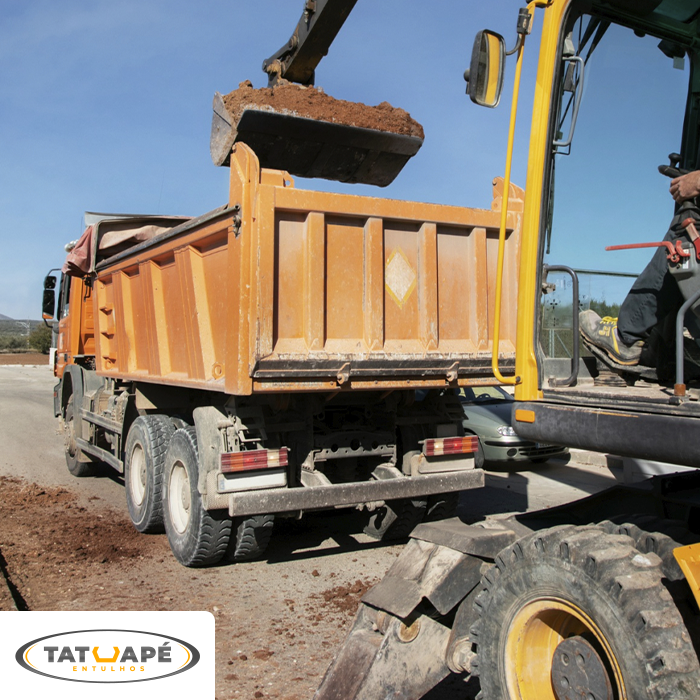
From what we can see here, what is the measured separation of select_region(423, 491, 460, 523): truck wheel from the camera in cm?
639

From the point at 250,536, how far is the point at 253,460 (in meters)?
0.83

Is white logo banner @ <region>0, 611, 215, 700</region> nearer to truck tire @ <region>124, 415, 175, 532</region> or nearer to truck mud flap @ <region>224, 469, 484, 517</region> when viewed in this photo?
truck mud flap @ <region>224, 469, 484, 517</region>

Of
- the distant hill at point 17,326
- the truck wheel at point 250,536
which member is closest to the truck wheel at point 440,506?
the truck wheel at point 250,536

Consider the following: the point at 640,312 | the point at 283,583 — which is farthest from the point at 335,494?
the point at 640,312

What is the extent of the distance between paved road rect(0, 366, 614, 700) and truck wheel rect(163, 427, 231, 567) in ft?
0.60

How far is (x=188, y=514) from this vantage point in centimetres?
577

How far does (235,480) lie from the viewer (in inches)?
203

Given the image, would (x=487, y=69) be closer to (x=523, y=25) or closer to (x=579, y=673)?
(x=523, y=25)

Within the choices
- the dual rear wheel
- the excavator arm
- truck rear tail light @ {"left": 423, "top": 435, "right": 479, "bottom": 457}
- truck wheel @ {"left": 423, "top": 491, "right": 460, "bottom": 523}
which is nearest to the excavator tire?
truck rear tail light @ {"left": 423, "top": 435, "right": 479, "bottom": 457}

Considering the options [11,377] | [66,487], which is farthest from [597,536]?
[11,377]

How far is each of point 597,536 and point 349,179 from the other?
5.57 m

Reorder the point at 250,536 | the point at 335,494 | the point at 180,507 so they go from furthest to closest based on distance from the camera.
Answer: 1. the point at 180,507
2. the point at 250,536
3. the point at 335,494

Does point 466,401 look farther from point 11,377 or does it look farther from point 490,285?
point 11,377

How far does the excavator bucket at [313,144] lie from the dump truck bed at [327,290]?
4.32ft
